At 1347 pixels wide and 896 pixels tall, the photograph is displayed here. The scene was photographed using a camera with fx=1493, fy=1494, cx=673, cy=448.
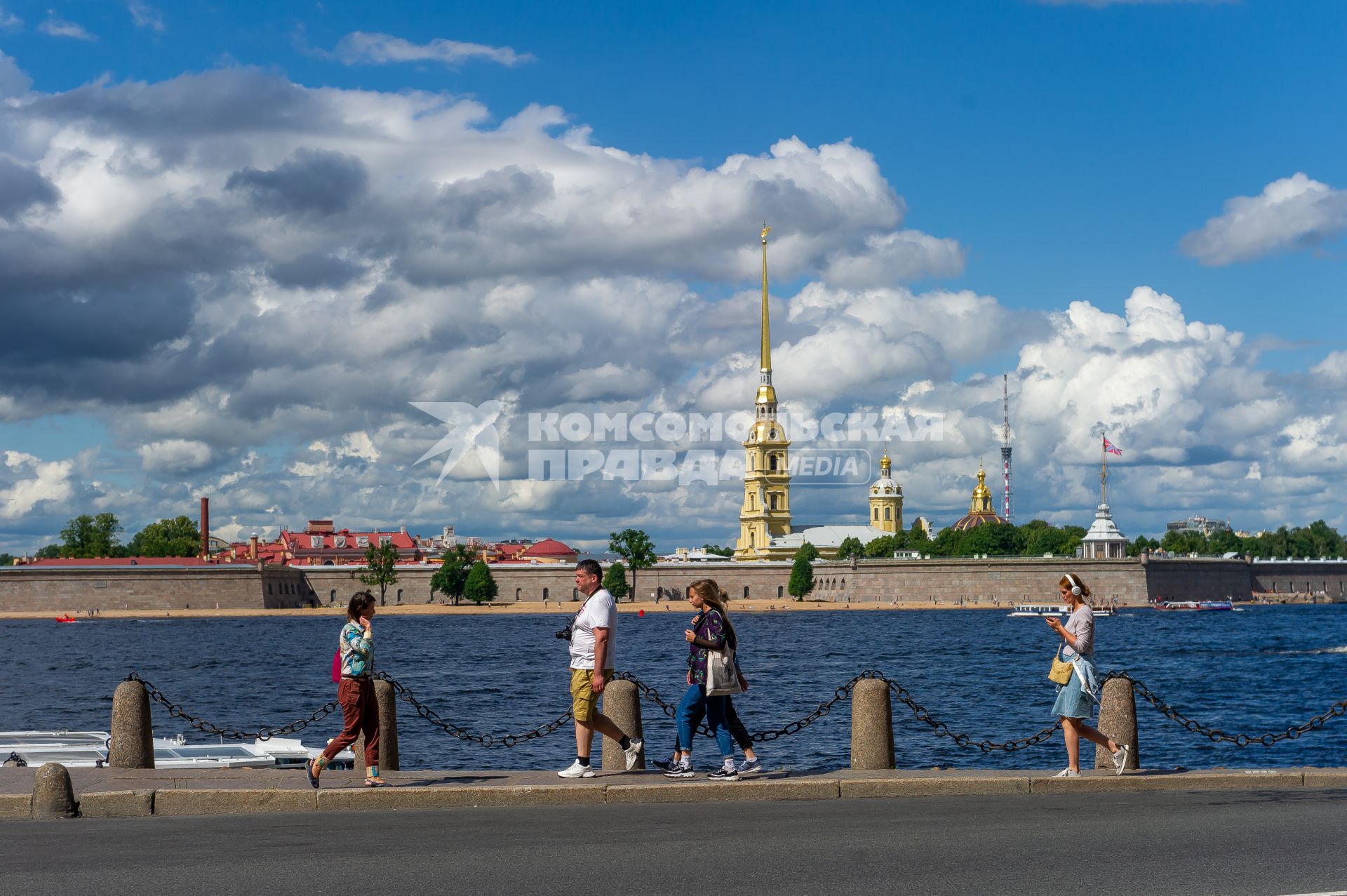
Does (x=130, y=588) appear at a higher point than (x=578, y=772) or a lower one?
lower

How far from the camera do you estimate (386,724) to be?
14680 mm

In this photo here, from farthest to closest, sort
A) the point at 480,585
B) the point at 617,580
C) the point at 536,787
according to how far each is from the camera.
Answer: the point at 617,580, the point at 480,585, the point at 536,787

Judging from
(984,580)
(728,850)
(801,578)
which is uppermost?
(728,850)

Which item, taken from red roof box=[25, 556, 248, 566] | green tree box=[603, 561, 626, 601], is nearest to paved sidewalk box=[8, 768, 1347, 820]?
red roof box=[25, 556, 248, 566]

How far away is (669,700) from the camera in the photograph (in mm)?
39156

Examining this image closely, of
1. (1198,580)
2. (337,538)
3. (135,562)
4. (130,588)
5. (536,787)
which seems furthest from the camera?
(337,538)

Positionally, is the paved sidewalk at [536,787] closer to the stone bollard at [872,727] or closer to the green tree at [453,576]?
the stone bollard at [872,727]

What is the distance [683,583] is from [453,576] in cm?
2366

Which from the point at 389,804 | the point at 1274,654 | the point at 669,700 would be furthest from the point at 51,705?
the point at 1274,654

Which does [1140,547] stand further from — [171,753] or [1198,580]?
[171,753]

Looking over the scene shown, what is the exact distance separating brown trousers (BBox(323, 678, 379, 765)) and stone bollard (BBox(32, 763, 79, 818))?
213cm

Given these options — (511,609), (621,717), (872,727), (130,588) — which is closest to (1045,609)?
(511,609)

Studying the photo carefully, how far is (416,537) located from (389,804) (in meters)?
188

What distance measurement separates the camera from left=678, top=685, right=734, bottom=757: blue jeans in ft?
42.7
